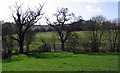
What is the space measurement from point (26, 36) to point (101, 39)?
55.4ft

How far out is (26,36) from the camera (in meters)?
38.2

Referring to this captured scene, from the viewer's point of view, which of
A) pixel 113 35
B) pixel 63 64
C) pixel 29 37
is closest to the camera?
pixel 63 64

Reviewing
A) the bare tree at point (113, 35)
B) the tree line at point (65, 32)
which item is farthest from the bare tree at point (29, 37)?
the bare tree at point (113, 35)

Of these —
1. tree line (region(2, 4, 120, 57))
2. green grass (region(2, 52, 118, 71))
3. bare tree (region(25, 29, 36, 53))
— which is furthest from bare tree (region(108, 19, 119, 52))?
bare tree (region(25, 29, 36, 53))

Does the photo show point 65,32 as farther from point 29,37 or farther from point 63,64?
point 63,64

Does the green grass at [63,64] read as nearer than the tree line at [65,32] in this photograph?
Yes

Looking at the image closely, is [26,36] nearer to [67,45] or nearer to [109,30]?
[67,45]

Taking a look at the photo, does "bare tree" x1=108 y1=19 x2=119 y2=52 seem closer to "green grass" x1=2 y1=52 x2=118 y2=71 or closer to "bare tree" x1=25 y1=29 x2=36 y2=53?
"green grass" x1=2 y1=52 x2=118 y2=71

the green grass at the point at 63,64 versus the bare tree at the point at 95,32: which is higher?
the bare tree at the point at 95,32

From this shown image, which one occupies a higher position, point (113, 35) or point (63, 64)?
point (113, 35)

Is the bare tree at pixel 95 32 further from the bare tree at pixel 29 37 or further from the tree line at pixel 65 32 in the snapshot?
the bare tree at pixel 29 37

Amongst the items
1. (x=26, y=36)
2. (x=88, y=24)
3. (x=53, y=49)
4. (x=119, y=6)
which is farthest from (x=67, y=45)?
(x=119, y=6)

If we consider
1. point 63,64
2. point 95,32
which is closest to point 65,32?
point 95,32

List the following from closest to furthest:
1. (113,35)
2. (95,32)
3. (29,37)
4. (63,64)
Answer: (63,64), (29,37), (113,35), (95,32)
